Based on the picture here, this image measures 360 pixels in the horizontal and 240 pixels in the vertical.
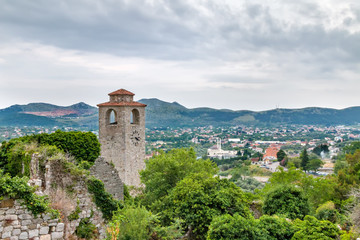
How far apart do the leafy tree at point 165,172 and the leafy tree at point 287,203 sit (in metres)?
3.10

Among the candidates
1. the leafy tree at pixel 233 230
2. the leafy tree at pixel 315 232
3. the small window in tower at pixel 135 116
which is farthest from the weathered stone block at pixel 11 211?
the small window in tower at pixel 135 116

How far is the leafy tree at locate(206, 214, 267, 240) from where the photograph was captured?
858 cm

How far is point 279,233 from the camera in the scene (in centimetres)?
918

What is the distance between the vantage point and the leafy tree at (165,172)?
1508 cm

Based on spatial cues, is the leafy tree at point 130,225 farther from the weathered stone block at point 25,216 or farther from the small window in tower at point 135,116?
the small window in tower at point 135,116

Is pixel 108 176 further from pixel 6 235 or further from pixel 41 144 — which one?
pixel 6 235

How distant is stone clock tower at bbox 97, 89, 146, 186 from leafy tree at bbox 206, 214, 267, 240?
1367 cm

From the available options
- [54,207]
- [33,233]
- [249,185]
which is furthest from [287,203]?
[249,185]

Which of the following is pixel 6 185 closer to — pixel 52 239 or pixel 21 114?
pixel 52 239

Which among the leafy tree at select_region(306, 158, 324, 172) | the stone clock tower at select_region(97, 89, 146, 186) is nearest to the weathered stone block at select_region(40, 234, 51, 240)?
the stone clock tower at select_region(97, 89, 146, 186)

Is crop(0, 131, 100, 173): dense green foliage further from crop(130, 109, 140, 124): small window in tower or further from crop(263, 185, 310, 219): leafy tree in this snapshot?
crop(130, 109, 140, 124): small window in tower

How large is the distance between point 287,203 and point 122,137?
12109 mm

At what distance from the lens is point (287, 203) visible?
1349 cm

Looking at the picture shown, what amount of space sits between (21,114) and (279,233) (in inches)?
4665
